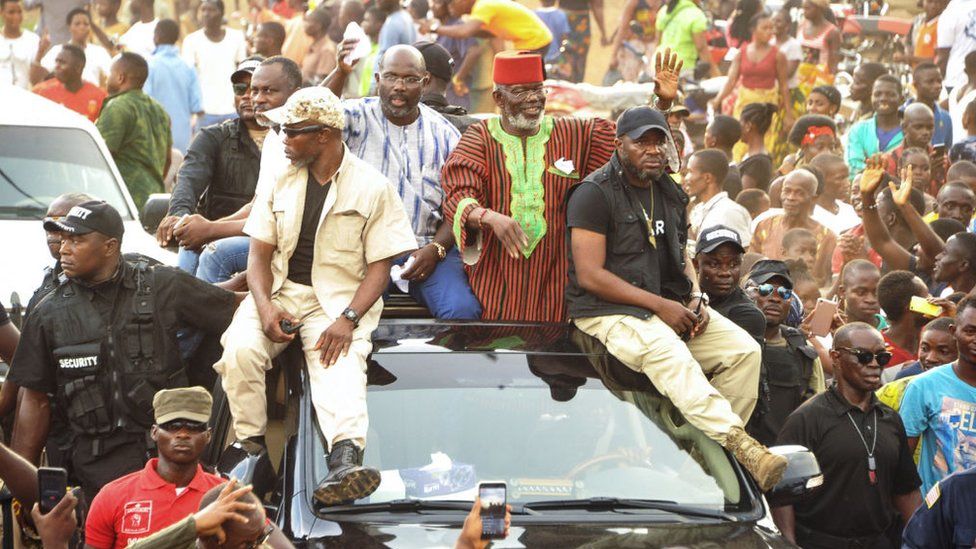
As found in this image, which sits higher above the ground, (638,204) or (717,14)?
(638,204)

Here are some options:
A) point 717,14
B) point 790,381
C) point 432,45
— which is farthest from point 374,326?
point 717,14

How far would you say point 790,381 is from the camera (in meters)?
7.14

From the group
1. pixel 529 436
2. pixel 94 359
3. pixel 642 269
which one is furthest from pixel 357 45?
pixel 529 436

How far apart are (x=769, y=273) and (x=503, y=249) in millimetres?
1481

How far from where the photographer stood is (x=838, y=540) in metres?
6.40

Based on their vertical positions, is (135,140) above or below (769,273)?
below

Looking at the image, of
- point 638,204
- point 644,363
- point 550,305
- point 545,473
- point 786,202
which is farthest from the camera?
point 786,202

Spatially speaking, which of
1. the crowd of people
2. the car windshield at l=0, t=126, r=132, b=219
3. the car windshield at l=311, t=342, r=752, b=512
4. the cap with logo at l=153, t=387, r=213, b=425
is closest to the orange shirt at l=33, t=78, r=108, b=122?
the car windshield at l=0, t=126, r=132, b=219

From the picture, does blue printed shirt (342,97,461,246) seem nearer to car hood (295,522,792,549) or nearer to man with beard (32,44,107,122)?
car hood (295,522,792,549)

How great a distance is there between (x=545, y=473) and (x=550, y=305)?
1588 mm

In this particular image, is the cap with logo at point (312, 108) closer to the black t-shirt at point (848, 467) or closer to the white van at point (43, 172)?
the black t-shirt at point (848, 467)

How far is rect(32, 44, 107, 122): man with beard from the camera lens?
14.2 meters

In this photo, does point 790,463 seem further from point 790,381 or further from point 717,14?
point 717,14

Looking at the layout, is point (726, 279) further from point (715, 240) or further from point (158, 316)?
point (158, 316)
